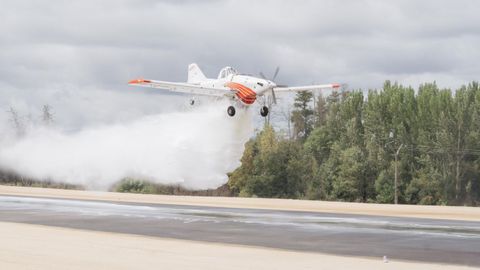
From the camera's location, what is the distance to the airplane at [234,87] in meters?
46.3

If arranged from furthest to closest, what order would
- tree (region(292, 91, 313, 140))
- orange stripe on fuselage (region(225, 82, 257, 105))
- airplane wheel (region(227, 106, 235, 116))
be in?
tree (region(292, 91, 313, 140)) → orange stripe on fuselage (region(225, 82, 257, 105)) → airplane wheel (region(227, 106, 235, 116))

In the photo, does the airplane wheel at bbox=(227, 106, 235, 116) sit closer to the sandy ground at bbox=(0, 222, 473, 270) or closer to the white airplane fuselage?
the white airplane fuselage

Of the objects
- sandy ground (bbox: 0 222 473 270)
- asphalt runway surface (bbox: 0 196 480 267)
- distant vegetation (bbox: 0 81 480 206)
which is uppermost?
distant vegetation (bbox: 0 81 480 206)

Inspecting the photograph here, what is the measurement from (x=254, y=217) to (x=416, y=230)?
467 inches

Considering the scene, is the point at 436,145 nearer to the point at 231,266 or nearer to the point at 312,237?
the point at 312,237

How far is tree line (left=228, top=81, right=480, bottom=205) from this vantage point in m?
90.2

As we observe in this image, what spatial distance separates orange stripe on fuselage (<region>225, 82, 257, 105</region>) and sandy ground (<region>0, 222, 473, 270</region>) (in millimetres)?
16474

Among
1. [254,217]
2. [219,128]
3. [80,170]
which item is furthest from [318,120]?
[254,217]

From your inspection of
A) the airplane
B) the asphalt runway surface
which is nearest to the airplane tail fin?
the airplane

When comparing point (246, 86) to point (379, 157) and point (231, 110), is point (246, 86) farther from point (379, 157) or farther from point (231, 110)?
point (379, 157)

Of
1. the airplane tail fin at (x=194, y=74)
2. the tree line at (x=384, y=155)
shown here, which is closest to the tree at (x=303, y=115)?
the tree line at (x=384, y=155)

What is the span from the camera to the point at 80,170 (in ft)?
246

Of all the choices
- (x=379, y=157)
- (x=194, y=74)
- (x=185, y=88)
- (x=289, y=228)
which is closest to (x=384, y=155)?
(x=379, y=157)

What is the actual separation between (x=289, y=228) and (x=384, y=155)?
59702mm
